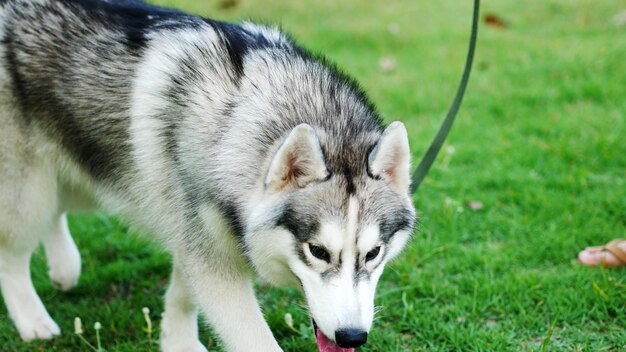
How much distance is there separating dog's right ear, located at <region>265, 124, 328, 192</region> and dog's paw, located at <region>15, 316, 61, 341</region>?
1941mm

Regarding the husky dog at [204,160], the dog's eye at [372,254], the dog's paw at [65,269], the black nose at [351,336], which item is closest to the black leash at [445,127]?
the husky dog at [204,160]

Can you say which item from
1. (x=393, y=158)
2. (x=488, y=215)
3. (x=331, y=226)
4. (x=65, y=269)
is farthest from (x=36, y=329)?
(x=488, y=215)

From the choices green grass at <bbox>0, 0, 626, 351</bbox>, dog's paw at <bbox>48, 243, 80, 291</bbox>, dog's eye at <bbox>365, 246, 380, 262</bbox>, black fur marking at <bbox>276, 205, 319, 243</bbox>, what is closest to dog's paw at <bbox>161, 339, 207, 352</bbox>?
green grass at <bbox>0, 0, 626, 351</bbox>

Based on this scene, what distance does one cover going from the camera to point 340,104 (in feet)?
12.0

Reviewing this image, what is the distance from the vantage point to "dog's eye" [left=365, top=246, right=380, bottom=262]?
326cm

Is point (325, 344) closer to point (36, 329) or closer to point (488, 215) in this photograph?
point (36, 329)

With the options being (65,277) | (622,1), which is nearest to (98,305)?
(65,277)

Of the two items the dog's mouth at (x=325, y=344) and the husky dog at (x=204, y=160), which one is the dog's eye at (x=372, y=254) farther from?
the dog's mouth at (x=325, y=344)

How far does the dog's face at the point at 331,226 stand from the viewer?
3.15 metres

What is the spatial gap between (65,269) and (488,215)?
3.03 metres

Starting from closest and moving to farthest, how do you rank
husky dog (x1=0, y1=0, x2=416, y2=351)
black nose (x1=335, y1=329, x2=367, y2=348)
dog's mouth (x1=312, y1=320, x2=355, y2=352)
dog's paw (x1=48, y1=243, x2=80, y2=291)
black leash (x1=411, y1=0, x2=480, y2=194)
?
black nose (x1=335, y1=329, x2=367, y2=348)
husky dog (x1=0, y1=0, x2=416, y2=351)
dog's mouth (x1=312, y1=320, x2=355, y2=352)
black leash (x1=411, y1=0, x2=480, y2=194)
dog's paw (x1=48, y1=243, x2=80, y2=291)

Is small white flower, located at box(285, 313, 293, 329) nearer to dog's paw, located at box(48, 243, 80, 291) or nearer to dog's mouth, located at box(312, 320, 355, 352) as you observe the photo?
dog's mouth, located at box(312, 320, 355, 352)

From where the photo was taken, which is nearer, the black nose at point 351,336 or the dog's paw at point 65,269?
the black nose at point 351,336

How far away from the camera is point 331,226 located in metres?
3.15
